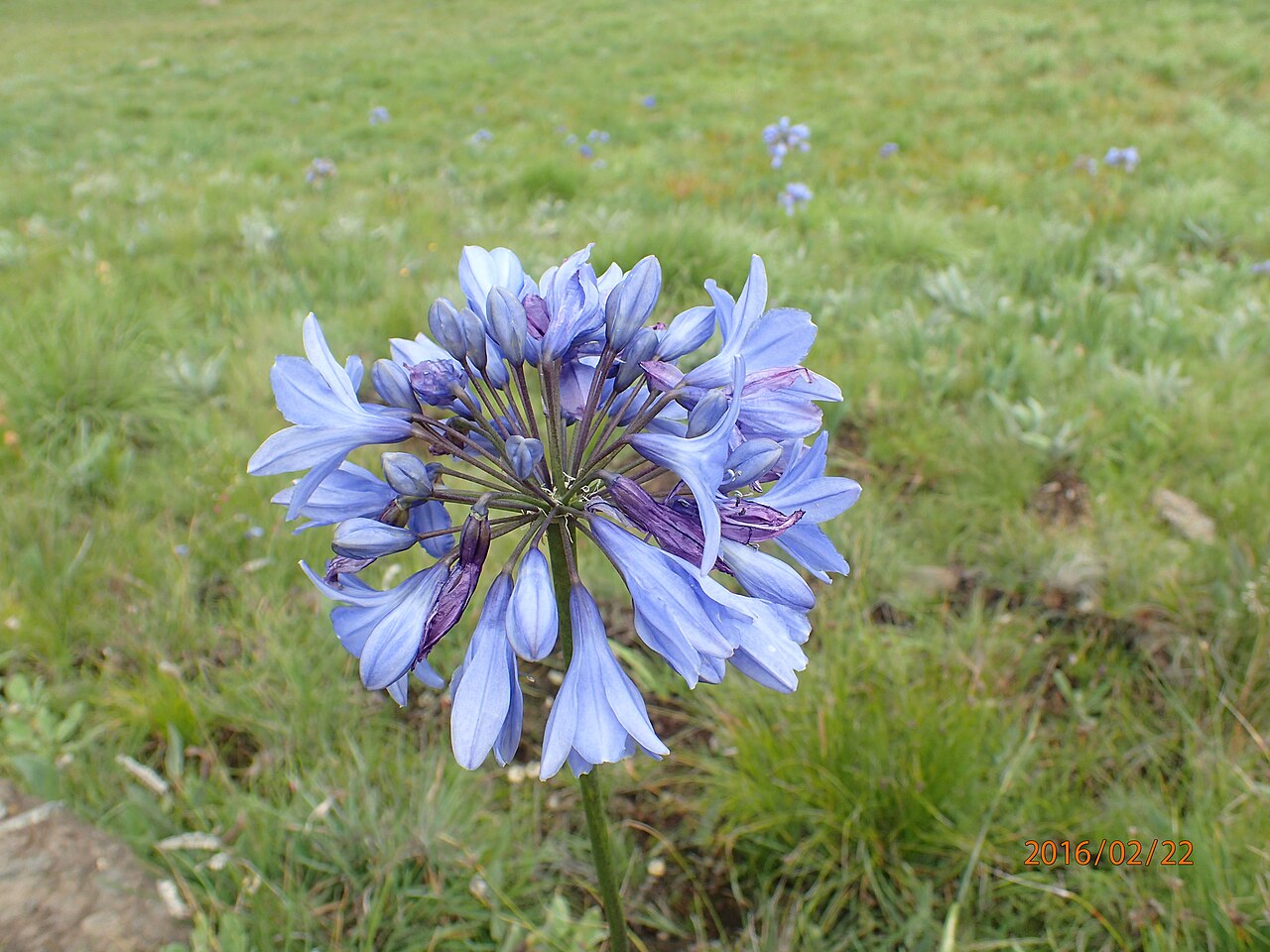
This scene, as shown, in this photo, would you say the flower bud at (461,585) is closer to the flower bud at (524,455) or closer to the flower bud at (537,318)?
the flower bud at (524,455)

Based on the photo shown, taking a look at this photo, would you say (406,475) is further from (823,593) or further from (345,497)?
(823,593)

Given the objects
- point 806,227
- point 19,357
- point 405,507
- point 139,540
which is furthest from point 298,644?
point 806,227

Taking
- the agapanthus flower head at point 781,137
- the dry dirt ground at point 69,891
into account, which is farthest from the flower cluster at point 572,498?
the agapanthus flower head at point 781,137

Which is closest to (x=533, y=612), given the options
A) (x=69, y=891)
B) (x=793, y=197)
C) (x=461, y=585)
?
(x=461, y=585)

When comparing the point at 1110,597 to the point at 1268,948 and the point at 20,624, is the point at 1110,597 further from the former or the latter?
the point at 20,624

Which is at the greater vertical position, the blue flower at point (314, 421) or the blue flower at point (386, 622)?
the blue flower at point (314, 421)

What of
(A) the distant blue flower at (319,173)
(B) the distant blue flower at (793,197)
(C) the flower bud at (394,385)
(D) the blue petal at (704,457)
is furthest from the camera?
(A) the distant blue flower at (319,173)

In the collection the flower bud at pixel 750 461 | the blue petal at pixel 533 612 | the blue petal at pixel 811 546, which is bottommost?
the blue petal at pixel 811 546
